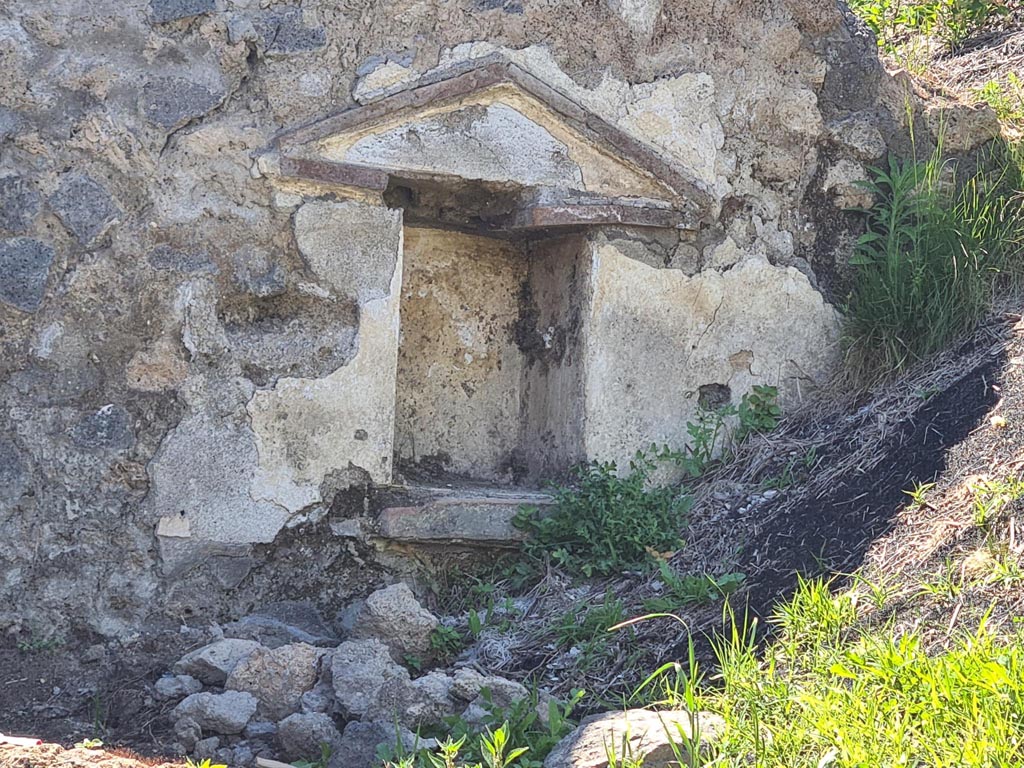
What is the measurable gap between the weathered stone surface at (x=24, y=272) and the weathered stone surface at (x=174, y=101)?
0.58 m

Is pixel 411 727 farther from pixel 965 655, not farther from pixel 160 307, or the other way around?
pixel 160 307

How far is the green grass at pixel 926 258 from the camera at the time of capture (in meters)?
4.81

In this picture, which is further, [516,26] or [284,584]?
[516,26]

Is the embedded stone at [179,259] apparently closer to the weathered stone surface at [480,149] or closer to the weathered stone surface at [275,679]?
the weathered stone surface at [480,149]

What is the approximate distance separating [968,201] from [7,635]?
387 cm

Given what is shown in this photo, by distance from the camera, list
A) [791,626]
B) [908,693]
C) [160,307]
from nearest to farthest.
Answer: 1. [908,693]
2. [791,626]
3. [160,307]

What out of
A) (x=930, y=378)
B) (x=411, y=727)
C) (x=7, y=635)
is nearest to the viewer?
(x=411, y=727)

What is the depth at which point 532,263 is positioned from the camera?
515 centimetres

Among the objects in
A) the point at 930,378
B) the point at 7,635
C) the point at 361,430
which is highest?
the point at 930,378

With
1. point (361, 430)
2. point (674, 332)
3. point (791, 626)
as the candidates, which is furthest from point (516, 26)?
point (791, 626)

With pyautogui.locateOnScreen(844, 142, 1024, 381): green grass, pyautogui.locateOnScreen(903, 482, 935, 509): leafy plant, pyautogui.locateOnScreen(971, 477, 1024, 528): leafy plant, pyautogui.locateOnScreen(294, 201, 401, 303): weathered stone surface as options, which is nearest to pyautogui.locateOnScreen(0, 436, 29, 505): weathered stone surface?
pyautogui.locateOnScreen(294, 201, 401, 303): weathered stone surface

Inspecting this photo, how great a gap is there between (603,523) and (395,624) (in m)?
0.85

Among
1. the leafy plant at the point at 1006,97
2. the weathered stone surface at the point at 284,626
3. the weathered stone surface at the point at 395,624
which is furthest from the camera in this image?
the leafy plant at the point at 1006,97

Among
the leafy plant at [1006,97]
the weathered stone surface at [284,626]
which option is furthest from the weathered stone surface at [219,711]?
the leafy plant at [1006,97]
